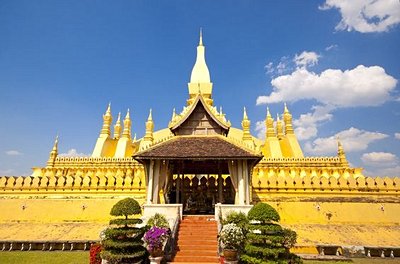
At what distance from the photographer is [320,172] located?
26.8m

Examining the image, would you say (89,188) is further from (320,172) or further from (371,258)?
(320,172)

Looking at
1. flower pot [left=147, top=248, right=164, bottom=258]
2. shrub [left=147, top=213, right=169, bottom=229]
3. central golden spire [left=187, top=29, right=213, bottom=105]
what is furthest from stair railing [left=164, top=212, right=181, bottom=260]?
central golden spire [left=187, top=29, right=213, bottom=105]

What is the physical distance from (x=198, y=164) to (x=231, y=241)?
9093 mm

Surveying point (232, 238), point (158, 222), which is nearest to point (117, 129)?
point (158, 222)

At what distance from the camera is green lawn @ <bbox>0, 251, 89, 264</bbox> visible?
11773 millimetres

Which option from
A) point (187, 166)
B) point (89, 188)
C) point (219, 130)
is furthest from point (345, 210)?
point (89, 188)

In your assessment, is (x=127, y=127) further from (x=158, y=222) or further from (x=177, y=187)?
(x=158, y=222)

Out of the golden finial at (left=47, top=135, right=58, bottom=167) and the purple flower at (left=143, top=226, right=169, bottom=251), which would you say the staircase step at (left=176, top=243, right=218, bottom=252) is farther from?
the golden finial at (left=47, top=135, right=58, bottom=167)

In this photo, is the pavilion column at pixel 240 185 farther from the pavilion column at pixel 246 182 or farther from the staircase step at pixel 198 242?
the staircase step at pixel 198 242

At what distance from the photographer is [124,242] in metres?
10.2

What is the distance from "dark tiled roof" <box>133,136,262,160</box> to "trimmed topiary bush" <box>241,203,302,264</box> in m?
4.95

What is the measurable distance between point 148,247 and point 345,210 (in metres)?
12.7

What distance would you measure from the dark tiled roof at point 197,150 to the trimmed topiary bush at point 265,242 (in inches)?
195

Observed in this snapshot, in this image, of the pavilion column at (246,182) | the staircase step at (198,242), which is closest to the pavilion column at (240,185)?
the pavilion column at (246,182)
